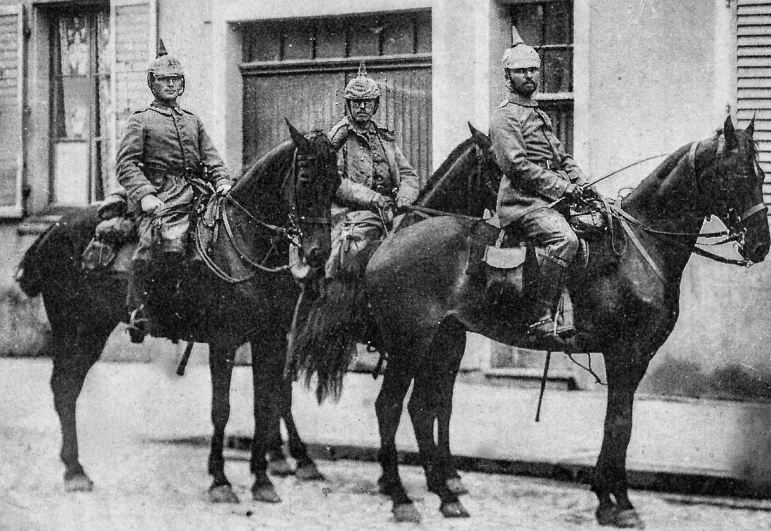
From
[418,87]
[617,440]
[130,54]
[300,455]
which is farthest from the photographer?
[130,54]

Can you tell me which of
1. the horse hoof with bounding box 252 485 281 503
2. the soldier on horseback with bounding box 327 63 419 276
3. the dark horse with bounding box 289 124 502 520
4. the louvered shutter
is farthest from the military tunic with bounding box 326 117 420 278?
the louvered shutter

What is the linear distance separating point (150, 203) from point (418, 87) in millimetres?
4230

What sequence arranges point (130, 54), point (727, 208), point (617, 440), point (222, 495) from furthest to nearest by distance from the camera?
point (130, 54), point (222, 495), point (617, 440), point (727, 208)

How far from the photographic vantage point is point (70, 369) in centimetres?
783

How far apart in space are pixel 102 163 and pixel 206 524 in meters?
6.25

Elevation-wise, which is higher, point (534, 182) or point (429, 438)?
point (534, 182)

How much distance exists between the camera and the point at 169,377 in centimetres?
1109

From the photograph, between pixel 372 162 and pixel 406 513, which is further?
pixel 372 162

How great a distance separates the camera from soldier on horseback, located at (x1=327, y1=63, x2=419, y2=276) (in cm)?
770

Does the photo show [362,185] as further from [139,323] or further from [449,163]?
[139,323]

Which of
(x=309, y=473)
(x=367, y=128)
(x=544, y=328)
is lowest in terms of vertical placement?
(x=309, y=473)

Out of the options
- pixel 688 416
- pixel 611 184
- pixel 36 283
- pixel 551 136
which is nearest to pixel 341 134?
pixel 551 136

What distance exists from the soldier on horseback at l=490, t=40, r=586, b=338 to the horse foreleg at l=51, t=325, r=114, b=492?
126 inches

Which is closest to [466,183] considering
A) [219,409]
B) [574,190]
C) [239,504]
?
[574,190]
